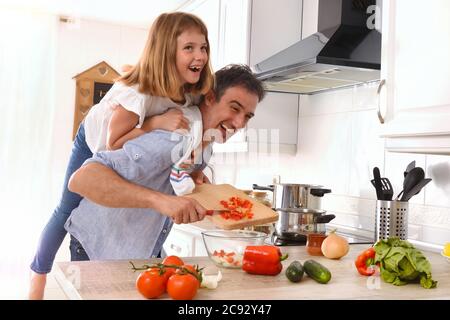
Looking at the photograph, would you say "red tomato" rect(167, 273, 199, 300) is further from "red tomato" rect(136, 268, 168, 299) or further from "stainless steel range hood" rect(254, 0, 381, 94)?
"stainless steel range hood" rect(254, 0, 381, 94)

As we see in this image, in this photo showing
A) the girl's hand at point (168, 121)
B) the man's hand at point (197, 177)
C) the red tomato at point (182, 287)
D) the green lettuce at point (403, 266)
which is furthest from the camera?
the man's hand at point (197, 177)

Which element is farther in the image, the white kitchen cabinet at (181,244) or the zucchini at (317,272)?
the white kitchen cabinet at (181,244)

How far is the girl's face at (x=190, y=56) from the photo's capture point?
5.10 feet

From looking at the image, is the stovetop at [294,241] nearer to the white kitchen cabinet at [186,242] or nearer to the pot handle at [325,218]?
the pot handle at [325,218]

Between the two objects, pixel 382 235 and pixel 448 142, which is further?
pixel 382 235

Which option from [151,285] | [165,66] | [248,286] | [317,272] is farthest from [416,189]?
[151,285]

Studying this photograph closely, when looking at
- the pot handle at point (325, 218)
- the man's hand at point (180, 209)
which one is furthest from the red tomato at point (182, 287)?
the pot handle at point (325, 218)

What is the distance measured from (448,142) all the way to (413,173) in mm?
392

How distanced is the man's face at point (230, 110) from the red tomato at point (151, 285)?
584mm

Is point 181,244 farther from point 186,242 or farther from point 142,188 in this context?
point 142,188

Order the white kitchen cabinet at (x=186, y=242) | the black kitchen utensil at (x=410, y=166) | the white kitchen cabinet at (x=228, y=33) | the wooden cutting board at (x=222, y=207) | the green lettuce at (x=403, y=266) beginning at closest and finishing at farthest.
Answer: the green lettuce at (x=403, y=266), the wooden cutting board at (x=222, y=207), the black kitchen utensil at (x=410, y=166), the white kitchen cabinet at (x=186, y=242), the white kitchen cabinet at (x=228, y=33)
